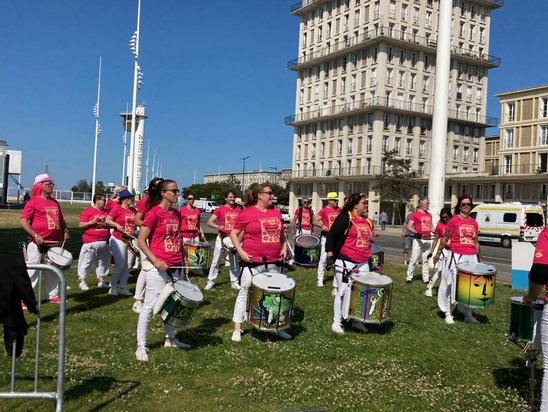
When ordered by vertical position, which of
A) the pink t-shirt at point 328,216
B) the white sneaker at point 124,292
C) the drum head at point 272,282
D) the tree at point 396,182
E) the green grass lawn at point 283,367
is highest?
the tree at point 396,182

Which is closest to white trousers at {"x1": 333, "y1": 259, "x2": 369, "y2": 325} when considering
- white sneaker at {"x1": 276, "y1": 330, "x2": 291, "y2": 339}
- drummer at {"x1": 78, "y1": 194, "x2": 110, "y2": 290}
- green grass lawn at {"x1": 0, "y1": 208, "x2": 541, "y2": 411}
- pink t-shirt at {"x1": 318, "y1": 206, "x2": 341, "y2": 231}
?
green grass lawn at {"x1": 0, "y1": 208, "x2": 541, "y2": 411}

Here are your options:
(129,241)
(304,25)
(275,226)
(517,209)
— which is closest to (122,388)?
(275,226)

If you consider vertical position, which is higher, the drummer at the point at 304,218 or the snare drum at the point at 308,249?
the drummer at the point at 304,218

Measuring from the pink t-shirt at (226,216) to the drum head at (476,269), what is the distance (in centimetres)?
506

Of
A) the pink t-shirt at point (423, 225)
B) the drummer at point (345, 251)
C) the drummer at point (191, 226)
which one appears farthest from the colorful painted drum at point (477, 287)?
the drummer at point (191, 226)

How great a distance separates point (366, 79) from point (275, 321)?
73.0 metres

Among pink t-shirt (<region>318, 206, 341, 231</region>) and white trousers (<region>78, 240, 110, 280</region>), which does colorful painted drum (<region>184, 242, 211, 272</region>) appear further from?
pink t-shirt (<region>318, 206, 341, 231</region>)

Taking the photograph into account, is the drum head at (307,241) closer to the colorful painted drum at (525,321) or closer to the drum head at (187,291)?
the drum head at (187,291)

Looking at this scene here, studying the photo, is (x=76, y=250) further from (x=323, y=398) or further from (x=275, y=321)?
(x=323, y=398)

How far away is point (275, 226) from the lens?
7652 mm

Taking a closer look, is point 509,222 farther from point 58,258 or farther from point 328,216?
point 58,258

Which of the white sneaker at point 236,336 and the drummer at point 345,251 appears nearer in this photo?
→ the white sneaker at point 236,336

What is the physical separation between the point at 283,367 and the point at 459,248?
4.27 m

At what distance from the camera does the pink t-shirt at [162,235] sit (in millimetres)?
6758
